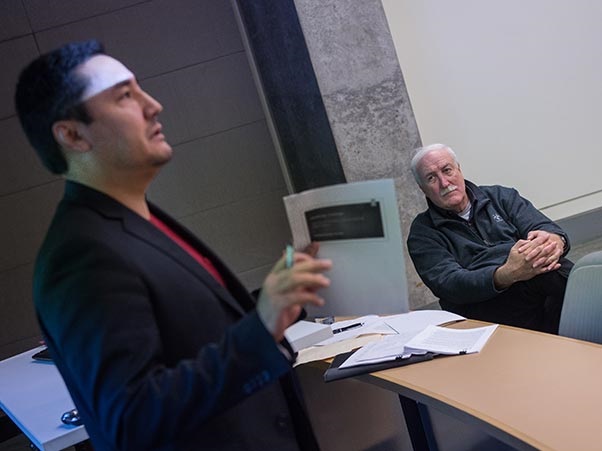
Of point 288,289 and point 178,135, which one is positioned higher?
point 178,135

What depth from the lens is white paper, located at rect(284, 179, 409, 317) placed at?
1269 mm


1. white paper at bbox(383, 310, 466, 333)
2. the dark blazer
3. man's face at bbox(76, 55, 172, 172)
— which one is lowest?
white paper at bbox(383, 310, 466, 333)

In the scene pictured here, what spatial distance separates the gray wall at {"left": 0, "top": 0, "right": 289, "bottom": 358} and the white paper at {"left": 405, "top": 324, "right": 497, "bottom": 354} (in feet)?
10.6

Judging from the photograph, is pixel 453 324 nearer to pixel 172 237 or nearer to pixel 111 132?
pixel 172 237

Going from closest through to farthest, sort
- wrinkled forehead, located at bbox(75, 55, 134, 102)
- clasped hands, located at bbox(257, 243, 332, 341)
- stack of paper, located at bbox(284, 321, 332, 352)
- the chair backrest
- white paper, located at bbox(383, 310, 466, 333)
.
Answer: clasped hands, located at bbox(257, 243, 332, 341) → wrinkled forehead, located at bbox(75, 55, 134, 102) → the chair backrest → white paper, located at bbox(383, 310, 466, 333) → stack of paper, located at bbox(284, 321, 332, 352)

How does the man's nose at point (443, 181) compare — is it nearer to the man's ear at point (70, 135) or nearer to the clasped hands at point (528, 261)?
the clasped hands at point (528, 261)

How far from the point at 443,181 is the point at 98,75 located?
2207 millimetres

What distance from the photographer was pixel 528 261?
294cm

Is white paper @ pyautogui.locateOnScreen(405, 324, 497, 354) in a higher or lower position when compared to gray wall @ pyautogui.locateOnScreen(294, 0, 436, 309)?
lower

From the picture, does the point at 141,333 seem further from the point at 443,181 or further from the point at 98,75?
the point at 443,181

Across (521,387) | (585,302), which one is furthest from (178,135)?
(521,387)

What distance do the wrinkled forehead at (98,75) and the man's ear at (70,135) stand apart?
0.04m

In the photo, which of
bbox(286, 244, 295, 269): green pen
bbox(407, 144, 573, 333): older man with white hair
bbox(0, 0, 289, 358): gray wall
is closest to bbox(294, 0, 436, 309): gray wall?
bbox(0, 0, 289, 358): gray wall

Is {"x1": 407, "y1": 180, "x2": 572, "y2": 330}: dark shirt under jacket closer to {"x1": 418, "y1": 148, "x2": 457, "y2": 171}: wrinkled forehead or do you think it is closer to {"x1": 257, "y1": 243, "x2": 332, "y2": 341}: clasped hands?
{"x1": 418, "y1": 148, "x2": 457, "y2": 171}: wrinkled forehead
